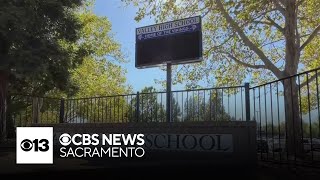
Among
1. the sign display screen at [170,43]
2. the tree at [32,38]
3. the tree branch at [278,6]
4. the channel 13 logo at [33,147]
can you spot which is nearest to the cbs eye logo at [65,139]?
the channel 13 logo at [33,147]

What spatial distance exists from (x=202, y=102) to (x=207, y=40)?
283 inches

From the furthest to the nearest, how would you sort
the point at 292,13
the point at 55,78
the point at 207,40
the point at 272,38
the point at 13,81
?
the point at 272,38 → the point at 207,40 → the point at 13,81 → the point at 55,78 → the point at 292,13

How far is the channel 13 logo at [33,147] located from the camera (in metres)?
9.24

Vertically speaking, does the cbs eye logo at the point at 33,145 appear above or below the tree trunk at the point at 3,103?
below

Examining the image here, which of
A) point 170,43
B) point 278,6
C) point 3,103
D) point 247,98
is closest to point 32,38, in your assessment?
point 3,103

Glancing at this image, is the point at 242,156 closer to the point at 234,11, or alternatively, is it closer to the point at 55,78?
the point at 234,11

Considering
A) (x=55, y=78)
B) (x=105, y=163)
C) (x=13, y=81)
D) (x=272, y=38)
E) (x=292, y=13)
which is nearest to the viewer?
(x=105, y=163)

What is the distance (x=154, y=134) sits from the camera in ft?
31.8

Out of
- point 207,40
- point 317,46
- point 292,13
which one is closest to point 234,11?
point 292,13

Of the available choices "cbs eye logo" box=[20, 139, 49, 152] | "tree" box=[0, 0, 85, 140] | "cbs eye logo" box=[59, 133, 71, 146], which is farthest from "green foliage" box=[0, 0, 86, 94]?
"cbs eye logo" box=[20, 139, 49, 152]

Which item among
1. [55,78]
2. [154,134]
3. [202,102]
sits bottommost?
[154,134]

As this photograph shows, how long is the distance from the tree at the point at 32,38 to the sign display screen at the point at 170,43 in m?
3.68

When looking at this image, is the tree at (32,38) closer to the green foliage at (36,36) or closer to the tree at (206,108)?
the green foliage at (36,36)

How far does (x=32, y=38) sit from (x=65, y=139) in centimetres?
416
